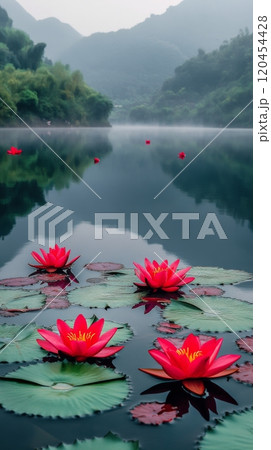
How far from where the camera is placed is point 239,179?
29.2 feet

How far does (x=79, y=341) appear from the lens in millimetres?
1704

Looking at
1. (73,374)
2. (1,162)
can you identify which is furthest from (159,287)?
(1,162)

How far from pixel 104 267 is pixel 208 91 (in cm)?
6140

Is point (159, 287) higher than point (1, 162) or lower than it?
lower

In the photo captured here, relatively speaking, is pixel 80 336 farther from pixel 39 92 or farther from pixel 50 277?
pixel 39 92

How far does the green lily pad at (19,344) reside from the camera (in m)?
1.81

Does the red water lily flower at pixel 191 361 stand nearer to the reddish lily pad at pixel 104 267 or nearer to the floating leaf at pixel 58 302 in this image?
the floating leaf at pixel 58 302

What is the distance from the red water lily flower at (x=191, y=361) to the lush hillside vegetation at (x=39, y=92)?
2979 centimetres

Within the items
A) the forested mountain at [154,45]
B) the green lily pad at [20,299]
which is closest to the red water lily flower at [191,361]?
the green lily pad at [20,299]

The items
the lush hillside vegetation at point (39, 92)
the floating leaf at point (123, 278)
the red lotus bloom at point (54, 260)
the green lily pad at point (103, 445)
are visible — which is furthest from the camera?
the lush hillside vegetation at point (39, 92)

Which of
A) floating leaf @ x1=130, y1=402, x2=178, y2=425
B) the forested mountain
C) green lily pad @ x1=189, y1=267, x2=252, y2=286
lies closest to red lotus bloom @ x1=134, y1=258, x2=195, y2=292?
green lily pad @ x1=189, y1=267, x2=252, y2=286

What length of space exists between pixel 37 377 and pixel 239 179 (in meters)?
7.68

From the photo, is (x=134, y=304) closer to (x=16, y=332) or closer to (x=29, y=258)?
(x=16, y=332)

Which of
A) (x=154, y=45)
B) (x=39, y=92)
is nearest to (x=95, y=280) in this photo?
(x=39, y=92)
